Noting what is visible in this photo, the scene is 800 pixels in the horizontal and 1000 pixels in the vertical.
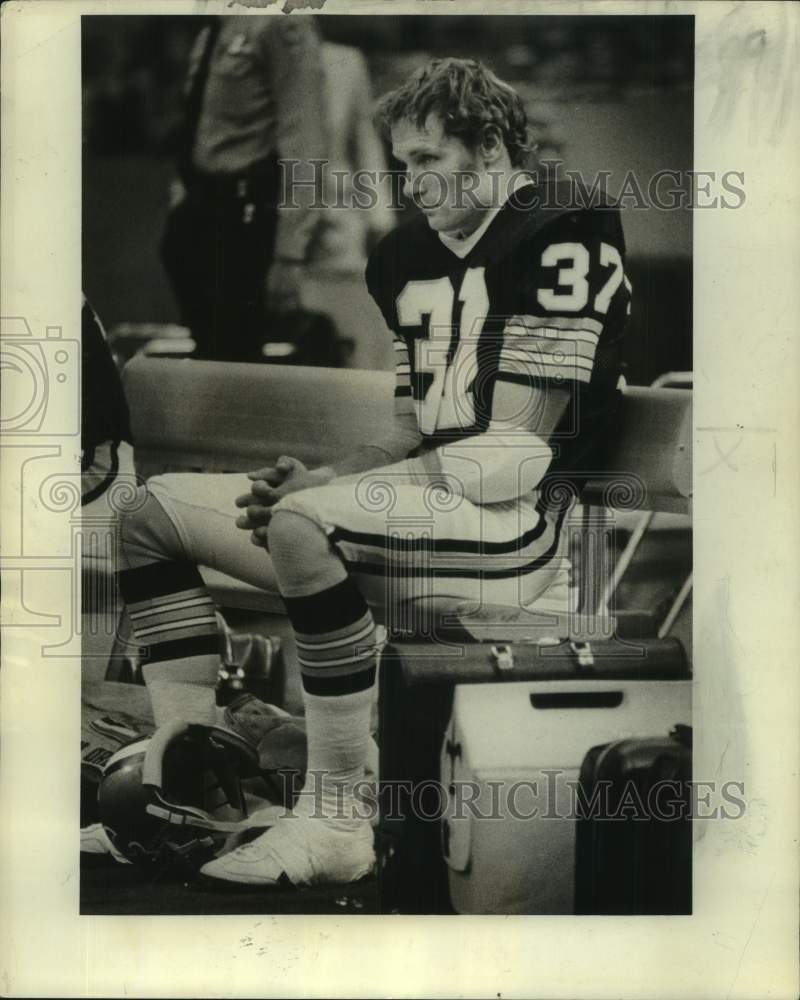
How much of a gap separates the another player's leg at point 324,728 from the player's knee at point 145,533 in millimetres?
319

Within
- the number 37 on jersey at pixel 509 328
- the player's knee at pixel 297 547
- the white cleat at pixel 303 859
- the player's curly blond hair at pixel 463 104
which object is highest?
the player's curly blond hair at pixel 463 104

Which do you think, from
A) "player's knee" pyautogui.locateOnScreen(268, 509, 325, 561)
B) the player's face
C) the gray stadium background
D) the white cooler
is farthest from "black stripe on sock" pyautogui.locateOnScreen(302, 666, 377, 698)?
the player's face

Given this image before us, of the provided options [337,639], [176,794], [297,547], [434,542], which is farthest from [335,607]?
[176,794]

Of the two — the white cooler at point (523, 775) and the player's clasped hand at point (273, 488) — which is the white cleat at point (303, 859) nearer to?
the white cooler at point (523, 775)

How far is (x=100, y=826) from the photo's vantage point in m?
2.35

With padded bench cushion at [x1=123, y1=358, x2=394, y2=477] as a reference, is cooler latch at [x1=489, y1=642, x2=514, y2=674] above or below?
below

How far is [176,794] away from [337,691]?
521 mm

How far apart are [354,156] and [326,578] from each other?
1.15m

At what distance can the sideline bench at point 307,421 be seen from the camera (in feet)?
7.70

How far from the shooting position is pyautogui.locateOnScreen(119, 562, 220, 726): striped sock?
7.73 feet

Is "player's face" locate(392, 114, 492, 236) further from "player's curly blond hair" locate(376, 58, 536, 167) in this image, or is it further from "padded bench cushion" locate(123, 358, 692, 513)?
"padded bench cushion" locate(123, 358, 692, 513)

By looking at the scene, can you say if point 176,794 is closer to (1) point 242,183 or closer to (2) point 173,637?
(2) point 173,637

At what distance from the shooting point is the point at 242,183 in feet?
7.72

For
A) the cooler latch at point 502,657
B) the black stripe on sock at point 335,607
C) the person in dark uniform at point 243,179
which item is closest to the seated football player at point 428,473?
the black stripe on sock at point 335,607
